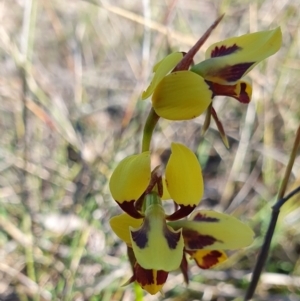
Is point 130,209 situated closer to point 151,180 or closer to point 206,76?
point 151,180

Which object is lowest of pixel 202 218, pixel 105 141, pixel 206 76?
pixel 202 218

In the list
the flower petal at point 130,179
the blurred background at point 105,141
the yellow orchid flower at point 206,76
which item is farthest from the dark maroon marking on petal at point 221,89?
the blurred background at point 105,141

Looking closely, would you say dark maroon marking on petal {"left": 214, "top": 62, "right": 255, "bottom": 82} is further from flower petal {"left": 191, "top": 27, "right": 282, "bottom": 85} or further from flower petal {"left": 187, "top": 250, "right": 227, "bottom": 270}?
flower petal {"left": 187, "top": 250, "right": 227, "bottom": 270}

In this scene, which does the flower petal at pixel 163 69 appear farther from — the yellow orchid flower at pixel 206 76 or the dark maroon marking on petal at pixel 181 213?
the dark maroon marking on petal at pixel 181 213

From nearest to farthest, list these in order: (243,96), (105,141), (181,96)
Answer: (181,96) < (243,96) < (105,141)

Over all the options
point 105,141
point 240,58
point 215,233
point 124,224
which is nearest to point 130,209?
point 124,224

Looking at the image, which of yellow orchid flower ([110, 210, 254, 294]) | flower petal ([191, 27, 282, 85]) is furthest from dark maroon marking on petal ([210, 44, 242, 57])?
yellow orchid flower ([110, 210, 254, 294])
